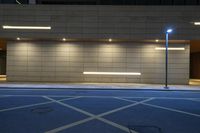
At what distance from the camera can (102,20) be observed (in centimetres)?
2486

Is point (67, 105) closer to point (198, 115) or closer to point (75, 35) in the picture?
point (198, 115)

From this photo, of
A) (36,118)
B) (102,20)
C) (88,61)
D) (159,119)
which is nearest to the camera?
(36,118)

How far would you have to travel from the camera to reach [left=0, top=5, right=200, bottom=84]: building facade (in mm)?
24688

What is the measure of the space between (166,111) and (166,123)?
93.4 inches

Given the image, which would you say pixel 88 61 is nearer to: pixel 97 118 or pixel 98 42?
pixel 98 42

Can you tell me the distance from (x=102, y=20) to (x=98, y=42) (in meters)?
2.20

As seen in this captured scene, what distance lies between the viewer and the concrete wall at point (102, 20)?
24.6 metres

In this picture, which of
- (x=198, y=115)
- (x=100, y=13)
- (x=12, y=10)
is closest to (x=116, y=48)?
(x=100, y=13)

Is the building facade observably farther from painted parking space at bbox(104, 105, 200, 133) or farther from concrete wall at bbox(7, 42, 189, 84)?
painted parking space at bbox(104, 105, 200, 133)

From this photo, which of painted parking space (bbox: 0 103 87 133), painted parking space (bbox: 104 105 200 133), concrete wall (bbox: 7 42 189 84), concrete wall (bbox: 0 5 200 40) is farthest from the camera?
concrete wall (bbox: 7 42 189 84)

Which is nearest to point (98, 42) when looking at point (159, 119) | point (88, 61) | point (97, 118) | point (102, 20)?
point (88, 61)

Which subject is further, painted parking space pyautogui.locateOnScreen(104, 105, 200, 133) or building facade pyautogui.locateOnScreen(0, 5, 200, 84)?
building facade pyautogui.locateOnScreen(0, 5, 200, 84)

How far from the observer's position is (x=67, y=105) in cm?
1259

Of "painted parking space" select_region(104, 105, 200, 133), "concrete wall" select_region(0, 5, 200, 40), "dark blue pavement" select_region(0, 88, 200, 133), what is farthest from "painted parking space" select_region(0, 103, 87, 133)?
"concrete wall" select_region(0, 5, 200, 40)
